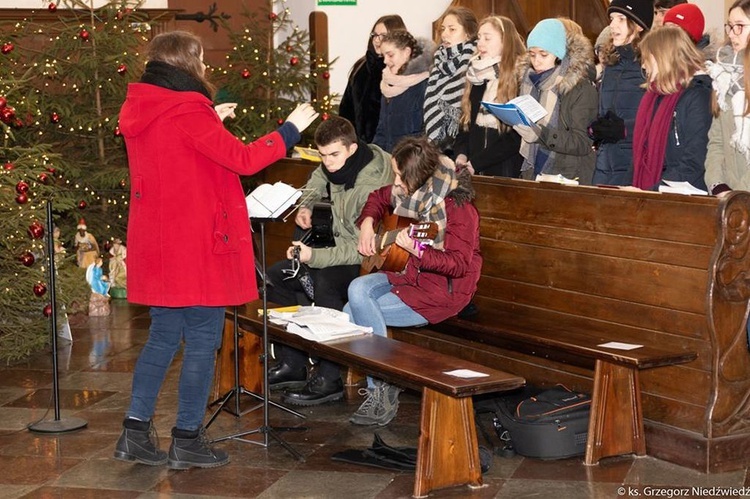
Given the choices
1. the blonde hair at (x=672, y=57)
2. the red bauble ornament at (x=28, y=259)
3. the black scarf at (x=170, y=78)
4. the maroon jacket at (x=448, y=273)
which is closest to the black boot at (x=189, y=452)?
the maroon jacket at (x=448, y=273)

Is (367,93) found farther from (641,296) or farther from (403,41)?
(641,296)

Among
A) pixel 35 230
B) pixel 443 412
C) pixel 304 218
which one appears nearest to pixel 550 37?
pixel 304 218

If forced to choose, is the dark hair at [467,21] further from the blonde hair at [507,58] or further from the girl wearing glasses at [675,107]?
the girl wearing glasses at [675,107]

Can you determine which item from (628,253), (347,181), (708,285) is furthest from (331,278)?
(708,285)

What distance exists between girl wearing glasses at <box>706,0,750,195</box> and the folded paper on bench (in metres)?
1.83

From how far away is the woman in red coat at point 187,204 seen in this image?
485 cm

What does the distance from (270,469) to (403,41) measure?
3.33 meters

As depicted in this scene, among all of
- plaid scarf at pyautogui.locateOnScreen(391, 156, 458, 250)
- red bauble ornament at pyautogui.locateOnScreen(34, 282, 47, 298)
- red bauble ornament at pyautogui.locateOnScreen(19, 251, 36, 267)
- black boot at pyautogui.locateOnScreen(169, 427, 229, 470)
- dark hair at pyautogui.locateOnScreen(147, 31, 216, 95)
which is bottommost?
black boot at pyautogui.locateOnScreen(169, 427, 229, 470)

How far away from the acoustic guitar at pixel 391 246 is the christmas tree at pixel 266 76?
4.43m

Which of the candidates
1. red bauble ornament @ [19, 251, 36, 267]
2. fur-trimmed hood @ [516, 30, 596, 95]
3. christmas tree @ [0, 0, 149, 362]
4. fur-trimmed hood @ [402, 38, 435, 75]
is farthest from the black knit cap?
christmas tree @ [0, 0, 149, 362]

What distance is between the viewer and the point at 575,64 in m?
6.28

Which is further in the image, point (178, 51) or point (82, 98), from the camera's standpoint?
point (82, 98)

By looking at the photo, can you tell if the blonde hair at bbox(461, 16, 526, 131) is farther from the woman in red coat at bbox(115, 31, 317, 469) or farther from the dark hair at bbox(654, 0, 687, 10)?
the woman in red coat at bbox(115, 31, 317, 469)

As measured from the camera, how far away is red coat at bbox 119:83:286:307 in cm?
484
